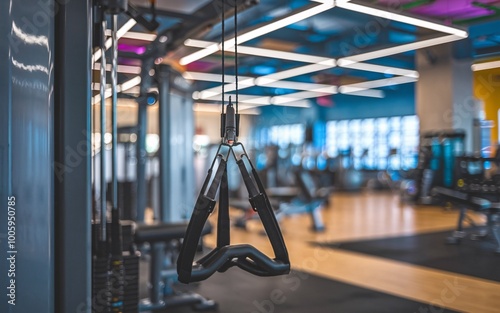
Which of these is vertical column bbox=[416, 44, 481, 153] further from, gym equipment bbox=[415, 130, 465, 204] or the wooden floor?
gym equipment bbox=[415, 130, 465, 204]

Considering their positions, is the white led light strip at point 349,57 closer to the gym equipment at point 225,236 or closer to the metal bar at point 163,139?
the metal bar at point 163,139

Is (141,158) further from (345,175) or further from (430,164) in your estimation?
(345,175)

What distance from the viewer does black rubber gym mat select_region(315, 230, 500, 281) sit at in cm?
261

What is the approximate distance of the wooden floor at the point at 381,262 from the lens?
3.12 meters

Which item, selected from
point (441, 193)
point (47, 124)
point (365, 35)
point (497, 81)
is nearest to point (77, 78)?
Answer: point (47, 124)

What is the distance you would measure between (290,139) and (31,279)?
14301 millimetres

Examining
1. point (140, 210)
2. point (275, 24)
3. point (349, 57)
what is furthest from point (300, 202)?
point (140, 210)

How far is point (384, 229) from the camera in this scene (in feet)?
21.7

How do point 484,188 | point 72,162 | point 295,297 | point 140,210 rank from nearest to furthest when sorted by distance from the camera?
point 72,162 < point 484,188 < point 295,297 < point 140,210

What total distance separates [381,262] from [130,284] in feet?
9.77

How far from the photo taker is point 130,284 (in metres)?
2.25

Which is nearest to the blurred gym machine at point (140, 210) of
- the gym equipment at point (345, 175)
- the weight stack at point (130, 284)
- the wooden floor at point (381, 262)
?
the weight stack at point (130, 284)

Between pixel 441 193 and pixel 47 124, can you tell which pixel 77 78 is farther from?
pixel 441 193
